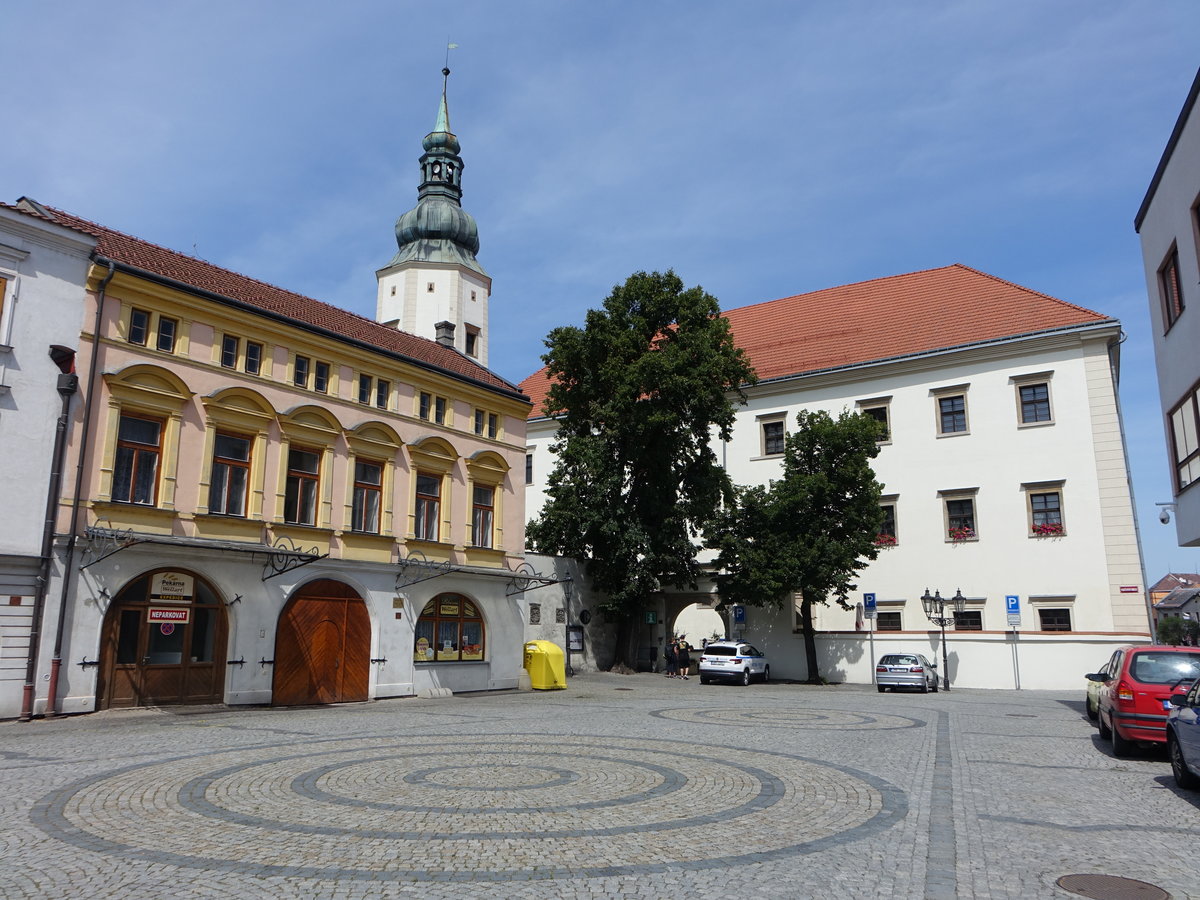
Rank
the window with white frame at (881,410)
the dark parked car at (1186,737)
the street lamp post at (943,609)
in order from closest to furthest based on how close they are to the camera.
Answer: the dark parked car at (1186,737) < the street lamp post at (943,609) < the window with white frame at (881,410)

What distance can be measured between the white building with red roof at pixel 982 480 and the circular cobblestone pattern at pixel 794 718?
15.5 m

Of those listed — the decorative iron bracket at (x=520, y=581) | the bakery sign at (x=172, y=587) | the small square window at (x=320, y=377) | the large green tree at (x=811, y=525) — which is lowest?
the bakery sign at (x=172, y=587)

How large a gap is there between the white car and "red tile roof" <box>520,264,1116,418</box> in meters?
14.3

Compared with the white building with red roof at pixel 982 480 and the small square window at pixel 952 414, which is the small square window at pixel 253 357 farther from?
the small square window at pixel 952 414

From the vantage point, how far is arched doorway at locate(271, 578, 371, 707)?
22.8 m

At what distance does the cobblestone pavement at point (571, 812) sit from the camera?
22.8 feet

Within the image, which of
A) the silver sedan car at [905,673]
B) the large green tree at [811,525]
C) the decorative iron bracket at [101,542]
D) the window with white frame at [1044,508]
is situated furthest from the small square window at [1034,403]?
the decorative iron bracket at [101,542]

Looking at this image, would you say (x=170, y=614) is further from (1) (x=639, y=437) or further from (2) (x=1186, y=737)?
(1) (x=639, y=437)

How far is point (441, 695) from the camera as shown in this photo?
1048 inches

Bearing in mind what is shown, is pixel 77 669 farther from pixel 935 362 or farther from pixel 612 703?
pixel 935 362

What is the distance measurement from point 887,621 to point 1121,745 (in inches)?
995

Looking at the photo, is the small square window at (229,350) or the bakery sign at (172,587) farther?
the small square window at (229,350)

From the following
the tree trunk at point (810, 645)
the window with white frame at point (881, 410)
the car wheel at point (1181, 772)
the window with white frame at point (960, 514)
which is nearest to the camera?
the car wheel at point (1181, 772)

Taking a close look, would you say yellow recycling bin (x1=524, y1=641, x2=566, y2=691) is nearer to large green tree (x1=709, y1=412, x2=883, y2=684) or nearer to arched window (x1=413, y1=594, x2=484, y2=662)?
arched window (x1=413, y1=594, x2=484, y2=662)
